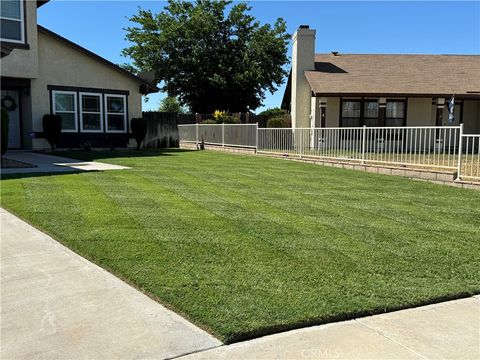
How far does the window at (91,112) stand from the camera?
2006 cm


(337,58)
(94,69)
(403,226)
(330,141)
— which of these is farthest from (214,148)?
(403,226)

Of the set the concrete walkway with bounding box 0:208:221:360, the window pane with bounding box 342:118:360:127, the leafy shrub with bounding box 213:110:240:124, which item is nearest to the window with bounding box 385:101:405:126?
the window pane with bounding box 342:118:360:127

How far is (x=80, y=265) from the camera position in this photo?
446 centimetres

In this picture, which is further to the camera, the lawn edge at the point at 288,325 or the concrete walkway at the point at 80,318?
the lawn edge at the point at 288,325

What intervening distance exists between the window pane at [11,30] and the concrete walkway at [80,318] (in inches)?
602

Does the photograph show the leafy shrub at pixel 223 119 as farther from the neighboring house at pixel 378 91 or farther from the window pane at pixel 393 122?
the window pane at pixel 393 122

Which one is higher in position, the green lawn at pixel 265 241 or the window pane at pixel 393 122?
the window pane at pixel 393 122

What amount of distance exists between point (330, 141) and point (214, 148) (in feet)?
26.8

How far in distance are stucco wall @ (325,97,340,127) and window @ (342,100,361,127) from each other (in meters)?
0.34

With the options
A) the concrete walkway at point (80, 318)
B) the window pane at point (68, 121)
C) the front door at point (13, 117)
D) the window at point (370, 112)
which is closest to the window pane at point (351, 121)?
the window at point (370, 112)

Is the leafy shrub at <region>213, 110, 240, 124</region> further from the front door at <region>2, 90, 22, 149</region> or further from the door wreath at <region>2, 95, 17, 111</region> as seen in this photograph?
the door wreath at <region>2, 95, 17, 111</region>

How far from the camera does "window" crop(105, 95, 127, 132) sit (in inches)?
821

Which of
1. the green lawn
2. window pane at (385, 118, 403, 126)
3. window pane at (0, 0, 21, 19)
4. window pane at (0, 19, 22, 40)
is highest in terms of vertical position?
window pane at (0, 0, 21, 19)

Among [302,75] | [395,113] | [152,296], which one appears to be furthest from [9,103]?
[395,113]
